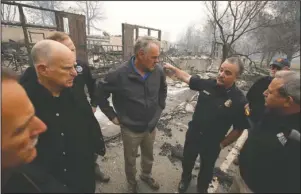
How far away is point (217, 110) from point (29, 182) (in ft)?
5.77

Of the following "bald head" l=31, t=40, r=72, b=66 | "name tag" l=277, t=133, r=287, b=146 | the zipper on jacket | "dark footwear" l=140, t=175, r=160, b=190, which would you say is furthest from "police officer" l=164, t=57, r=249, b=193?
the zipper on jacket

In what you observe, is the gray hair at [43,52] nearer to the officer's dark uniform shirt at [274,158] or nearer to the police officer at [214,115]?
the police officer at [214,115]

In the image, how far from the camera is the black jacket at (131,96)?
76.8 inches

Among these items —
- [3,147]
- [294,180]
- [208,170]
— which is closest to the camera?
[3,147]

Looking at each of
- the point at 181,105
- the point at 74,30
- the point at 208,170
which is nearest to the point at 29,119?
the point at 208,170

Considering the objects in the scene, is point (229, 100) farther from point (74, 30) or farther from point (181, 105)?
point (74, 30)

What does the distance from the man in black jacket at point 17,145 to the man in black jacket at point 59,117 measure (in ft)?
1.22

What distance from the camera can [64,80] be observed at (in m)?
1.32

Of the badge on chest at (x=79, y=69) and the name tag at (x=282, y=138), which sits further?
the badge on chest at (x=79, y=69)

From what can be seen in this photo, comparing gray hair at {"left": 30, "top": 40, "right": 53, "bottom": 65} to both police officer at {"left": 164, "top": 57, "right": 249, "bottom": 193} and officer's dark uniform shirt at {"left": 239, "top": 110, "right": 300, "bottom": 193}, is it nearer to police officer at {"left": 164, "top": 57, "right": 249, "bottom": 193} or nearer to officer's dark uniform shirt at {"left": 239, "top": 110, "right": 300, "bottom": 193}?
police officer at {"left": 164, "top": 57, "right": 249, "bottom": 193}

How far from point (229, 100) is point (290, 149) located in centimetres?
95

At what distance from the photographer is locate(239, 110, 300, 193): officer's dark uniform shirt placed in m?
0.97

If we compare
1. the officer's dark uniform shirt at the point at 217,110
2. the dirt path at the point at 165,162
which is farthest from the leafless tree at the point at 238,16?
the officer's dark uniform shirt at the point at 217,110

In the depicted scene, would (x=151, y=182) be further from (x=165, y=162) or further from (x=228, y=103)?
(x=228, y=103)
